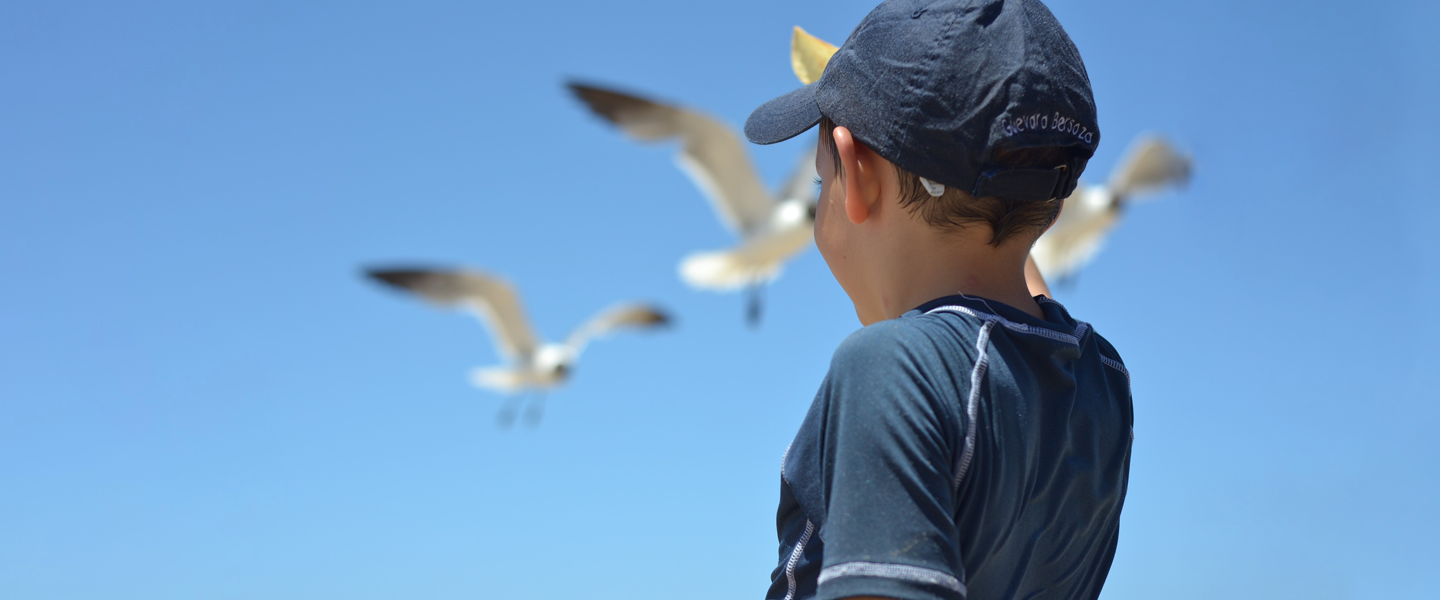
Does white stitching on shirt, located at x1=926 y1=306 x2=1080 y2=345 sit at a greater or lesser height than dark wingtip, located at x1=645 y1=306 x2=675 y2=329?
lesser

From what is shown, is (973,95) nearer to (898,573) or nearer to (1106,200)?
(898,573)

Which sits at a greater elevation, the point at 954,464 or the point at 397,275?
the point at 397,275

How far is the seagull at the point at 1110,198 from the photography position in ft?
36.7

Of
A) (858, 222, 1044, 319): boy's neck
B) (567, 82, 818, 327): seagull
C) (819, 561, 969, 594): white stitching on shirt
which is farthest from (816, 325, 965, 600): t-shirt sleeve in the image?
(567, 82, 818, 327): seagull

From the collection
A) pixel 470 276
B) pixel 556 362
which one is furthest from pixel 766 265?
pixel 556 362

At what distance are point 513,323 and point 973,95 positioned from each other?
1340cm

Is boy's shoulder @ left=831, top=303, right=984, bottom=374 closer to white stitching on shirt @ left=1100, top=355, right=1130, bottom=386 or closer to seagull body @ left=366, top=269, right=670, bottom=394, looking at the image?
white stitching on shirt @ left=1100, top=355, right=1130, bottom=386

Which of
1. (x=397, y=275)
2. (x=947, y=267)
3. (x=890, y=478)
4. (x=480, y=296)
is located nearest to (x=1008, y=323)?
(x=947, y=267)

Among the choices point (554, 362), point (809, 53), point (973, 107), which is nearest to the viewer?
point (973, 107)

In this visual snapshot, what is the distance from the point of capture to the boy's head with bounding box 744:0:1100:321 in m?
0.90

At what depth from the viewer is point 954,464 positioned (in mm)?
830

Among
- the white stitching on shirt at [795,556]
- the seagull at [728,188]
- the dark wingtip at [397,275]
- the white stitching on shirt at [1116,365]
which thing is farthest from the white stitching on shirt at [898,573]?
the dark wingtip at [397,275]

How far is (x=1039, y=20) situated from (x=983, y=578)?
43 centimetres

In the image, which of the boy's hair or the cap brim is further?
the cap brim
